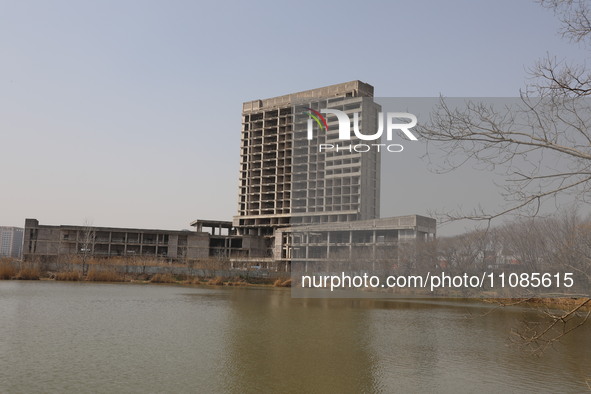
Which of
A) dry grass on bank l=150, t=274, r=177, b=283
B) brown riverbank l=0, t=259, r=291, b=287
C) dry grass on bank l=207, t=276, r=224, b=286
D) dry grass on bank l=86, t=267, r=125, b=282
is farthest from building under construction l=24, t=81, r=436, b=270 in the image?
dry grass on bank l=86, t=267, r=125, b=282

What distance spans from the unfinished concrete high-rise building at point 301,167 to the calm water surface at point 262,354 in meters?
64.9

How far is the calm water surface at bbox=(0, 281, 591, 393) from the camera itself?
46.8 ft

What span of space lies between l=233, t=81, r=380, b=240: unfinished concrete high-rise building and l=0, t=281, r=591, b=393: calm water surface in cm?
6490

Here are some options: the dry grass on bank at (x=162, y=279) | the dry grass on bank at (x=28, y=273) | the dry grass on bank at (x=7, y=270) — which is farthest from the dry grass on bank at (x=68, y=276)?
the dry grass on bank at (x=162, y=279)

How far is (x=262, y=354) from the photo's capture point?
18250 mm

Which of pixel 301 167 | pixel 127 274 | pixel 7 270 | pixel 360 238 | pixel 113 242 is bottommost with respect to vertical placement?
pixel 127 274

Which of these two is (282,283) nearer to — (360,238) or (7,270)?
(360,238)

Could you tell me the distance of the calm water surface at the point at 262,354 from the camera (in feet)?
46.8

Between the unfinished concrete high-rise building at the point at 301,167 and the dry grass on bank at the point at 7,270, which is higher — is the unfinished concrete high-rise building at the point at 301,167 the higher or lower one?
the higher one

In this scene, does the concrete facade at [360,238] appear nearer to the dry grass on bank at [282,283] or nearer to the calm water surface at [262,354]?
the dry grass on bank at [282,283]

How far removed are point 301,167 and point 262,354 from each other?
100 metres

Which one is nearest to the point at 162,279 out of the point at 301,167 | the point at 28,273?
the point at 28,273

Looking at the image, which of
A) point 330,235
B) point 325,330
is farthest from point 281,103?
point 325,330

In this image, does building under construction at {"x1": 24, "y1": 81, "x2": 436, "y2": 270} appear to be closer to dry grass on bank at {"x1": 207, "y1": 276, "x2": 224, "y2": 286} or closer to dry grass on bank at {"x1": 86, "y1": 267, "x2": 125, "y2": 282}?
dry grass on bank at {"x1": 207, "y1": 276, "x2": 224, "y2": 286}
